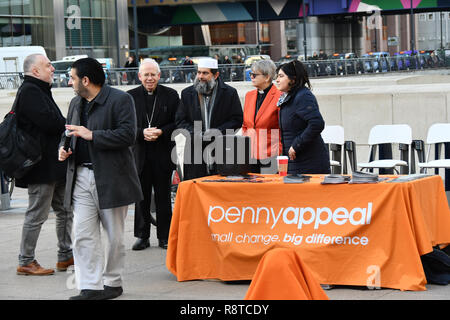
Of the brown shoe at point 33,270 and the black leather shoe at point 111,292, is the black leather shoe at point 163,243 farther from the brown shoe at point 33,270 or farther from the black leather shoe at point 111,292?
the black leather shoe at point 111,292

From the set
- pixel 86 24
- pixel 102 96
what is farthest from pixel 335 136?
pixel 86 24

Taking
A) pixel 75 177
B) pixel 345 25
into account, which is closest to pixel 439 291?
pixel 75 177

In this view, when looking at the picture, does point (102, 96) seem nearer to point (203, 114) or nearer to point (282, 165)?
point (282, 165)

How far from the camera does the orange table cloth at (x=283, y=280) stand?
3.38m

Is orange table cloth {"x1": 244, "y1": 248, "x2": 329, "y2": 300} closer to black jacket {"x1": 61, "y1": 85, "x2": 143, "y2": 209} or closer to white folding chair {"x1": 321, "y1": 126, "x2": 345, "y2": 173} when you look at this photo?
black jacket {"x1": 61, "y1": 85, "x2": 143, "y2": 209}

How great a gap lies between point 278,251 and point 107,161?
10.2ft

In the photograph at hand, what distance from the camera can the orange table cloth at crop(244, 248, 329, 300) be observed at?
133 inches

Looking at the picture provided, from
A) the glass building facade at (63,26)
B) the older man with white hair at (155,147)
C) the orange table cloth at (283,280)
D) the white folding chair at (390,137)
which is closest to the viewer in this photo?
the orange table cloth at (283,280)

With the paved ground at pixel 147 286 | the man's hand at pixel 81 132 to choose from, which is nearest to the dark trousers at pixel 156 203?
the paved ground at pixel 147 286

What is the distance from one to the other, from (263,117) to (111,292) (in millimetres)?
2390

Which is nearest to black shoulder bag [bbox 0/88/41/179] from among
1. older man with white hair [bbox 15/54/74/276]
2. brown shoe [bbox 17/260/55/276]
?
older man with white hair [bbox 15/54/74/276]

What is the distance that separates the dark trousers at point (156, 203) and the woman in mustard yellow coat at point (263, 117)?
103 centimetres
